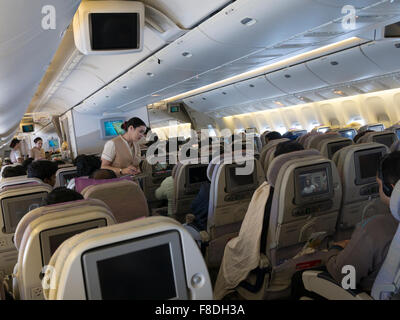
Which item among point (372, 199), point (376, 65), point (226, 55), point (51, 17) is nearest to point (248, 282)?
point (372, 199)

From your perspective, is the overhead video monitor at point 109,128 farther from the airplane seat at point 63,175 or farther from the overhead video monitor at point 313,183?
the overhead video monitor at point 313,183

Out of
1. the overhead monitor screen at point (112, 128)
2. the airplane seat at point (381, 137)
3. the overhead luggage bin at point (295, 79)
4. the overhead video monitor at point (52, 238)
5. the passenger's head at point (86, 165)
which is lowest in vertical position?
the overhead video monitor at point (52, 238)

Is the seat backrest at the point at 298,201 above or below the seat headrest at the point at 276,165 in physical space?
below

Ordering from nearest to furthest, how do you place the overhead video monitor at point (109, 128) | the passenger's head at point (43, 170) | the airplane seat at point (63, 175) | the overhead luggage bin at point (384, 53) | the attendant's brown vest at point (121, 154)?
the passenger's head at point (43, 170) < the attendant's brown vest at point (121, 154) < the airplane seat at point (63, 175) < the overhead luggage bin at point (384, 53) < the overhead video monitor at point (109, 128)

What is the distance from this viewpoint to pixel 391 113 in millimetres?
11000

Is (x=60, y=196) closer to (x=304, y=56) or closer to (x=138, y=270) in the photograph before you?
(x=138, y=270)

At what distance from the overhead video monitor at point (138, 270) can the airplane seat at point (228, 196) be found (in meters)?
2.48

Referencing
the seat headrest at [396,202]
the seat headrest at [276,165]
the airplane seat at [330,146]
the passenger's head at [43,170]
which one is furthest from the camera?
the airplane seat at [330,146]

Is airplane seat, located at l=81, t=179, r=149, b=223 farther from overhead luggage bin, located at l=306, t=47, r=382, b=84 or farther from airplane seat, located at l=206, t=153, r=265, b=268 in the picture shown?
overhead luggage bin, located at l=306, t=47, r=382, b=84

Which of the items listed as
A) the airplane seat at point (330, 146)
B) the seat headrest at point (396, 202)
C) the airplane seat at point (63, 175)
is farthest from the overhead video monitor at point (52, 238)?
the airplane seat at point (330, 146)

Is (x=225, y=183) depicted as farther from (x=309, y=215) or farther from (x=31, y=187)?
(x=31, y=187)

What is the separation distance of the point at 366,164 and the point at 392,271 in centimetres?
205

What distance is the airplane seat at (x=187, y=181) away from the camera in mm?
4699

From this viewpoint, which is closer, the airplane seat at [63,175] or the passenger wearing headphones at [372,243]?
the passenger wearing headphones at [372,243]
